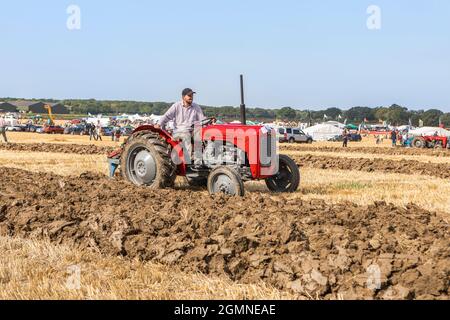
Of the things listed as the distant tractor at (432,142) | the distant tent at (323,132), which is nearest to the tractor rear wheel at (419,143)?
the distant tractor at (432,142)

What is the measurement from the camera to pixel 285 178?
10.6 m

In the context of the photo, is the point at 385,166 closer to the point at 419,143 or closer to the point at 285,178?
the point at 285,178

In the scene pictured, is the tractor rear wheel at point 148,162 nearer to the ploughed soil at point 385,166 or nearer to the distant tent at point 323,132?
the ploughed soil at point 385,166

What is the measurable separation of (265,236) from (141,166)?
17.4ft

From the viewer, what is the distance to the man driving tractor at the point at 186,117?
33.0 ft

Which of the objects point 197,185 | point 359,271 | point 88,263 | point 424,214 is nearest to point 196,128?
point 197,185

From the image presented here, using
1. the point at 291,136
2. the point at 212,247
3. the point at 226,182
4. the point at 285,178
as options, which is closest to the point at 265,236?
the point at 212,247

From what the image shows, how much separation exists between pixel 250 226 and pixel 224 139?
3.82 metres

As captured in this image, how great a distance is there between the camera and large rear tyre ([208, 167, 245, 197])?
9.05 m

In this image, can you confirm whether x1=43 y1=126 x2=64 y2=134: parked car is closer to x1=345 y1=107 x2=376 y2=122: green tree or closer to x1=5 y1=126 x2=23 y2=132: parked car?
x1=5 y1=126 x2=23 y2=132: parked car

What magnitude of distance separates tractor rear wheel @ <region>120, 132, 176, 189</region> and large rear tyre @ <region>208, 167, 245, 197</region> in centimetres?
95

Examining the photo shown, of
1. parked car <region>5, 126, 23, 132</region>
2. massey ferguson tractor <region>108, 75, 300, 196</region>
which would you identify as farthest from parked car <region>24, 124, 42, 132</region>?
massey ferguson tractor <region>108, 75, 300, 196</region>
